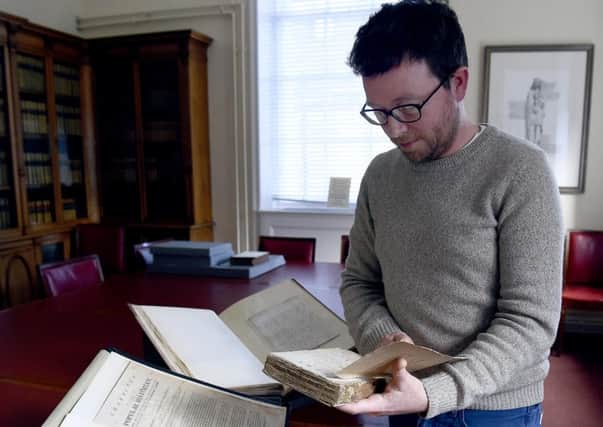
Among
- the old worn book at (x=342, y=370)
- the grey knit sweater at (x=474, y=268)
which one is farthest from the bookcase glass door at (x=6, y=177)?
the old worn book at (x=342, y=370)

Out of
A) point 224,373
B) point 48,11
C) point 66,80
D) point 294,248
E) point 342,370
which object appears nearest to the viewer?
point 342,370

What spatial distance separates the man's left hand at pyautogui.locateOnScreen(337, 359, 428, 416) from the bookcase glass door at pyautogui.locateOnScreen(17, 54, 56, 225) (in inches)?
139

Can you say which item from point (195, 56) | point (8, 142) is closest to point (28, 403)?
point (8, 142)

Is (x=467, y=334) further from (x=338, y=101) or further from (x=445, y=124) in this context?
(x=338, y=101)

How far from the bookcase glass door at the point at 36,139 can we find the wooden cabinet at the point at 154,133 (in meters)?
0.47

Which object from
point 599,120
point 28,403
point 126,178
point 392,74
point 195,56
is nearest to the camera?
point 392,74

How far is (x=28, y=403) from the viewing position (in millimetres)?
951

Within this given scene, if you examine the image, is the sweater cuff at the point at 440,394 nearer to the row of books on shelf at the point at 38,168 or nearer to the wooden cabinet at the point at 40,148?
the wooden cabinet at the point at 40,148

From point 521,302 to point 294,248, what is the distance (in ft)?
6.74

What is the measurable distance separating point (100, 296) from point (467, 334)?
142 centimetres

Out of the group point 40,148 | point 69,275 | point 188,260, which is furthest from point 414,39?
point 40,148

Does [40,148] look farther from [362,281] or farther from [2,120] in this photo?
[362,281]

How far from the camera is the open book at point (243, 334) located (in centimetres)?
86

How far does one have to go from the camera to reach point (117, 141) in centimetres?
398
